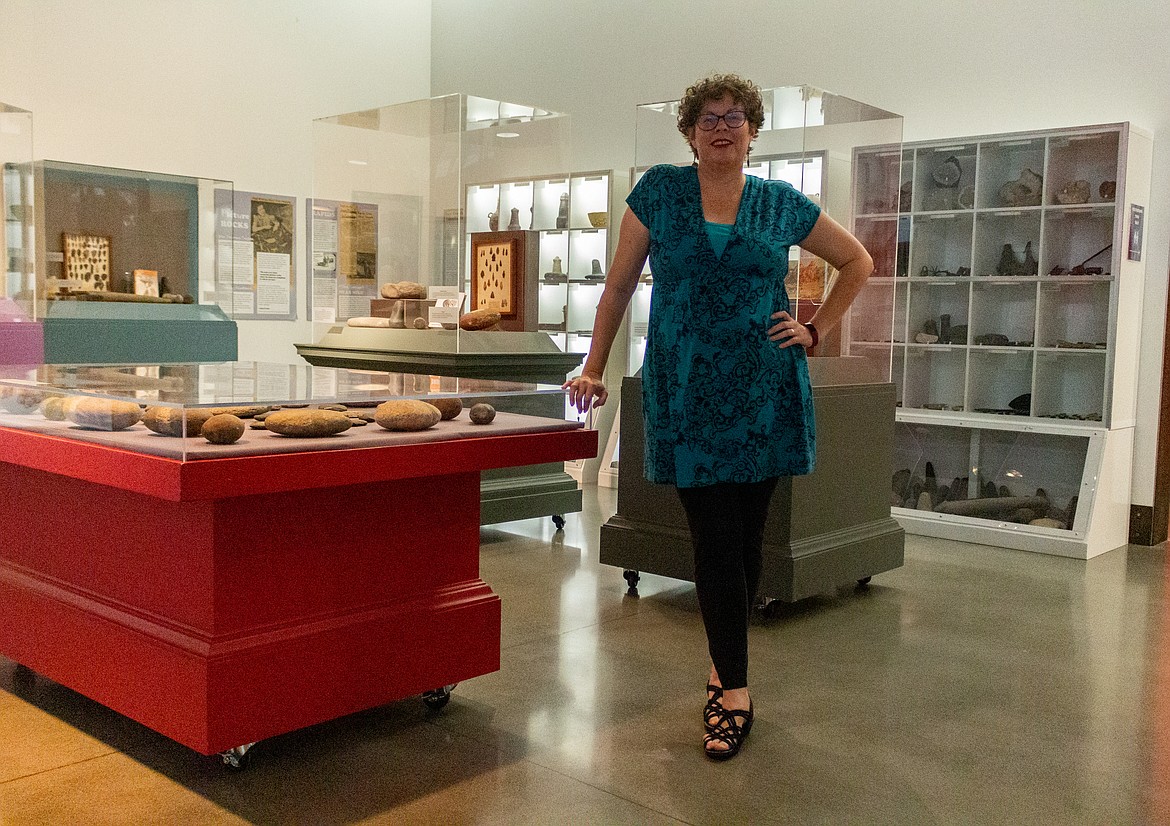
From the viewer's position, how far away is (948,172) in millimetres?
6516

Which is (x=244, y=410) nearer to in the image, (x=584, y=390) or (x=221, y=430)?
(x=221, y=430)

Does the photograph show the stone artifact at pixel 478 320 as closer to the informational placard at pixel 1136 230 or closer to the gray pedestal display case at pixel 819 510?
the gray pedestal display case at pixel 819 510

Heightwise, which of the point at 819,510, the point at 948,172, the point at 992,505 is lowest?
the point at 992,505

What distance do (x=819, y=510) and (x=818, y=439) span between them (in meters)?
0.28

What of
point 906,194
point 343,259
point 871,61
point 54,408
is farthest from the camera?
point 871,61

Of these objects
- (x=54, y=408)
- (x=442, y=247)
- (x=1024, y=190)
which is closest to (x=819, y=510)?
(x=442, y=247)

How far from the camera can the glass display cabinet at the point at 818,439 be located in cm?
425

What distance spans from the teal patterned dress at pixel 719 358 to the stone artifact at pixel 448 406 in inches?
19.9

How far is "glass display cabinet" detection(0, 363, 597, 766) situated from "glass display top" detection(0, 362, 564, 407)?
0.01 metres

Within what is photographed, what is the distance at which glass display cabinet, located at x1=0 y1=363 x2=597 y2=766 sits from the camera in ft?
7.89

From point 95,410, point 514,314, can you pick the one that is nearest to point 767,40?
point 514,314

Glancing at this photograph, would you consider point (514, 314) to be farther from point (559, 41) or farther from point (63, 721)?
point (559, 41)

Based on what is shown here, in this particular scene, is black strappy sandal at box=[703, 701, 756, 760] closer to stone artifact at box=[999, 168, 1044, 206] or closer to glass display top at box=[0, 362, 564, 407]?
glass display top at box=[0, 362, 564, 407]

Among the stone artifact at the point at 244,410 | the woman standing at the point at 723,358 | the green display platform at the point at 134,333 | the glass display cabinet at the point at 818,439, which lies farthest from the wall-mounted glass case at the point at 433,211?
the stone artifact at the point at 244,410
